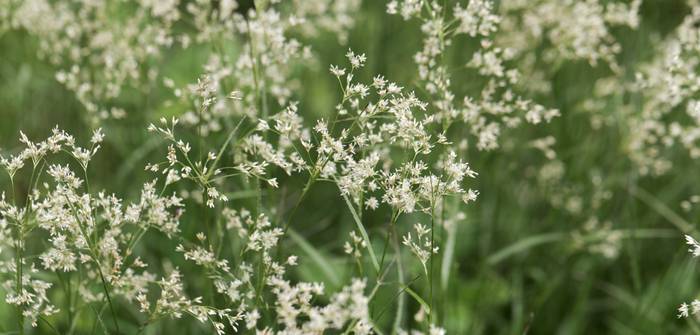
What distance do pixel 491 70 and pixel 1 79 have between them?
400 centimetres

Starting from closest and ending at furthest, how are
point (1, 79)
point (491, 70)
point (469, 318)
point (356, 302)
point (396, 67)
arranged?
point (356, 302)
point (491, 70)
point (469, 318)
point (396, 67)
point (1, 79)

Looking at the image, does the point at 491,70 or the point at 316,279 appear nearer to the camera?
the point at 491,70

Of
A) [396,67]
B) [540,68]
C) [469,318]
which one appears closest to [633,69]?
[540,68]

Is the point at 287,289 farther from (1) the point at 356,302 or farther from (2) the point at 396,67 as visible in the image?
(2) the point at 396,67

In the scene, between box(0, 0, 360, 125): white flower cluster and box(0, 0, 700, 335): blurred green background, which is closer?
box(0, 0, 360, 125): white flower cluster

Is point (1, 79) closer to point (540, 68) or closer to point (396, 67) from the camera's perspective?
point (396, 67)

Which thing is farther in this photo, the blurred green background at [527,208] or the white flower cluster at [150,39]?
the blurred green background at [527,208]

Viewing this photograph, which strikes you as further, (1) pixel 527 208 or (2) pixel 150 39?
(1) pixel 527 208

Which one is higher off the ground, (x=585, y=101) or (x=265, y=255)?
(x=585, y=101)

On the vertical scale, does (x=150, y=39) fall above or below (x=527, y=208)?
above

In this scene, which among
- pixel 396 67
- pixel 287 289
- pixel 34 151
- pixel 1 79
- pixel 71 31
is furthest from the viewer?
pixel 1 79

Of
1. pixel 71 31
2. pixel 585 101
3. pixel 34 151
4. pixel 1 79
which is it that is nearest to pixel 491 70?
pixel 585 101

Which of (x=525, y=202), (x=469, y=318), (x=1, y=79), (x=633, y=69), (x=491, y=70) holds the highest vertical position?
(x=1, y=79)

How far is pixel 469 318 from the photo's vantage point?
12.4 feet
